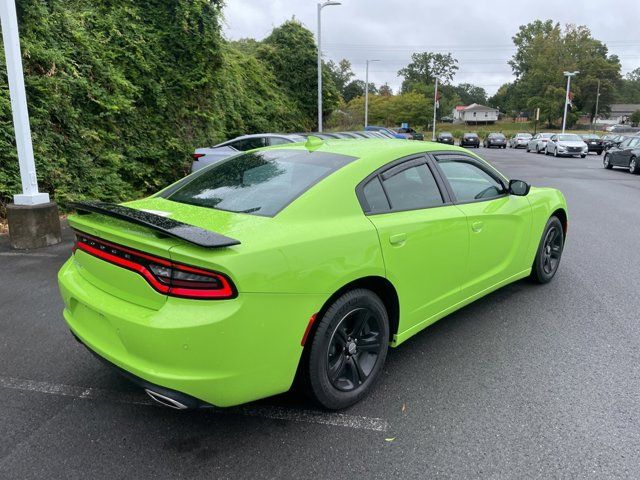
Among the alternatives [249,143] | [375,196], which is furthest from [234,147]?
[375,196]

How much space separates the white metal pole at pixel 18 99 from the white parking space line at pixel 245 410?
4040mm

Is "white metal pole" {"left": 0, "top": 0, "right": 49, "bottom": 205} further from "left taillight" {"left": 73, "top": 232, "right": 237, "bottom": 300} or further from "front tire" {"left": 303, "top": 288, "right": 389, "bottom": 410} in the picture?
"front tire" {"left": 303, "top": 288, "right": 389, "bottom": 410}

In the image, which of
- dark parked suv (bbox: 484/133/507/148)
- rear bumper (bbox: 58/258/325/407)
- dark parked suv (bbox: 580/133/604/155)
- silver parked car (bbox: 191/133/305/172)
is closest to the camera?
rear bumper (bbox: 58/258/325/407)

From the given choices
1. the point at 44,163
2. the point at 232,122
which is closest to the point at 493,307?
the point at 44,163

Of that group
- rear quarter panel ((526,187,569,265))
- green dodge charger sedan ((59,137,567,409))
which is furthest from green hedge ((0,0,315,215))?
rear quarter panel ((526,187,569,265))

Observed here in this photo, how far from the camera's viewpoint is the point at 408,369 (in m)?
3.36

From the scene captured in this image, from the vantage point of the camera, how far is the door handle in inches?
115

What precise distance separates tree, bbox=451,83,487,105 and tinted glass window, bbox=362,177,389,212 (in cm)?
15040

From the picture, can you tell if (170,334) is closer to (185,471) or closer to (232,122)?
(185,471)

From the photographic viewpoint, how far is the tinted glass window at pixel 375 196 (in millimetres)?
3010

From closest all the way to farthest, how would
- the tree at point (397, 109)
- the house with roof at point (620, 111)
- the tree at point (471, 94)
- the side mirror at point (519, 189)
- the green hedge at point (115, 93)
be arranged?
the side mirror at point (519, 189), the green hedge at point (115, 93), the tree at point (397, 109), the house with roof at point (620, 111), the tree at point (471, 94)

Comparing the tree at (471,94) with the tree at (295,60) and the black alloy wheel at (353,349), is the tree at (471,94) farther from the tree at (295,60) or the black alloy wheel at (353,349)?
the black alloy wheel at (353,349)

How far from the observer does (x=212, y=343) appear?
86.8 inches

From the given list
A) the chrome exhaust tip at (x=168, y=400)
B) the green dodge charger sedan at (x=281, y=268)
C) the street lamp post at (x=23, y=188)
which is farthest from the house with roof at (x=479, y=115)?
the chrome exhaust tip at (x=168, y=400)
